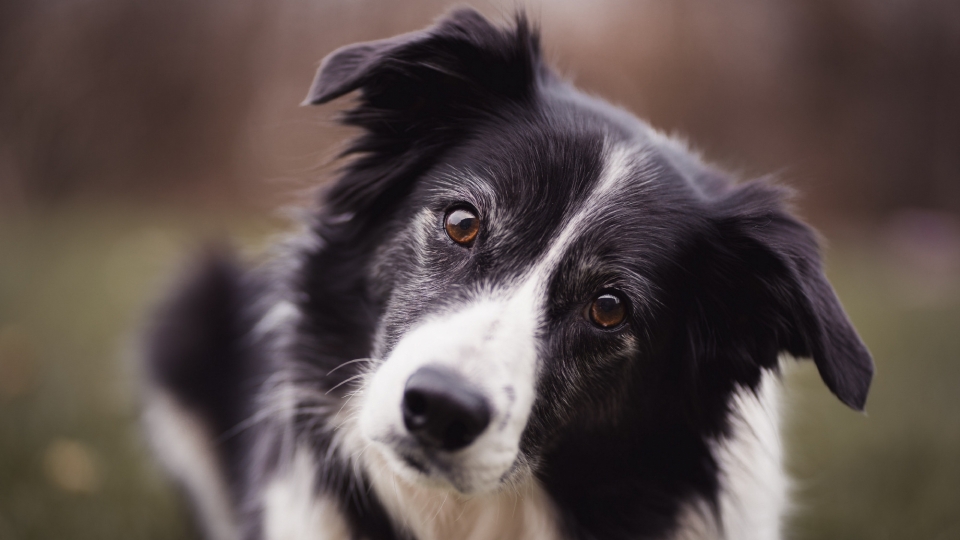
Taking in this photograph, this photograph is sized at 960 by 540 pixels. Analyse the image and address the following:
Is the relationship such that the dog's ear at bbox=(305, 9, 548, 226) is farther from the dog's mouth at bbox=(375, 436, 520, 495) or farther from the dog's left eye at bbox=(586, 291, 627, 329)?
the dog's mouth at bbox=(375, 436, 520, 495)

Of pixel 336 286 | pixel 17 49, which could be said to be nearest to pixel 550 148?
pixel 336 286

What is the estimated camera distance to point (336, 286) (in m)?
2.60

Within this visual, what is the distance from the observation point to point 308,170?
2.77 metres

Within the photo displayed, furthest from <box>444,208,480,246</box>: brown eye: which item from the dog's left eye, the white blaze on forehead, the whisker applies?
the whisker

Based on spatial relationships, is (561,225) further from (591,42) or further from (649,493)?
(591,42)

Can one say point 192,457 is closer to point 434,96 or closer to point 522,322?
point 434,96

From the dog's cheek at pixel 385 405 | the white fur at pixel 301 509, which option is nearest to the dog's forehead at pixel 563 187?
the dog's cheek at pixel 385 405

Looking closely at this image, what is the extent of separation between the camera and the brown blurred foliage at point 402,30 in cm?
917

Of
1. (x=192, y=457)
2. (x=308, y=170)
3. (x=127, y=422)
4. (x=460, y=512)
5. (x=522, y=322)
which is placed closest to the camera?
(x=522, y=322)

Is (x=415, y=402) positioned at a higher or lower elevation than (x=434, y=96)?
lower

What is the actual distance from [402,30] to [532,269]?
25.4 feet

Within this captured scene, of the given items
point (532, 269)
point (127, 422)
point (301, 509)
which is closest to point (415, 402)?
point (532, 269)

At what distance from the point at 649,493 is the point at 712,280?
800 mm

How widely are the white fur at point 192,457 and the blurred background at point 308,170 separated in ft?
0.46
